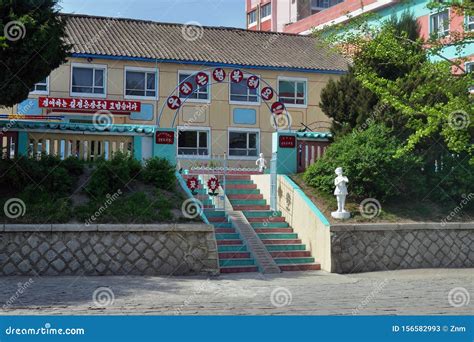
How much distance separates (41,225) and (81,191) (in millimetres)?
1836

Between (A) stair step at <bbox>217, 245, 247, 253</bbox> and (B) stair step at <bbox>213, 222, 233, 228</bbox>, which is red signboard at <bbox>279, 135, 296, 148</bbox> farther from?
(A) stair step at <bbox>217, 245, 247, 253</bbox>

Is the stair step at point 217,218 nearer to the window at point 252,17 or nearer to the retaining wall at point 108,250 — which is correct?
the retaining wall at point 108,250

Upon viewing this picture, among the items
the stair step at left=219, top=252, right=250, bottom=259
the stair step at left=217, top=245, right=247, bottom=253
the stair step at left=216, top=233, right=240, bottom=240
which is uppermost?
the stair step at left=216, top=233, right=240, bottom=240

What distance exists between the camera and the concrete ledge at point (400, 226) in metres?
13.2

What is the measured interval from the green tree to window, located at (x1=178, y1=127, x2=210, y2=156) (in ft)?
51.7

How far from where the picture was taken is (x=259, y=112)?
98.0 ft

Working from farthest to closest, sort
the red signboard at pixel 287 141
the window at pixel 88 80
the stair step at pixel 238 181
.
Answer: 1. the window at pixel 88 80
2. the stair step at pixel 238 181
3. the red signboard at pixel 287 141

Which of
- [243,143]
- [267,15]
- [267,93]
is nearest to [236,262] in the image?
[267,93]

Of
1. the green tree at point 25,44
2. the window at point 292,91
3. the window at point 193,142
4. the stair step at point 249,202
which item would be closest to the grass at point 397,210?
the stair step at point 249,202

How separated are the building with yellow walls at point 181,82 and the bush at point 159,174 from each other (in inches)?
438

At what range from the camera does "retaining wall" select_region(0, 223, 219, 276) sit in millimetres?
11305

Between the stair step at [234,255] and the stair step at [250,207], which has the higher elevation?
the stair step at [250,207]

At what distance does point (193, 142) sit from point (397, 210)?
15.6 metres

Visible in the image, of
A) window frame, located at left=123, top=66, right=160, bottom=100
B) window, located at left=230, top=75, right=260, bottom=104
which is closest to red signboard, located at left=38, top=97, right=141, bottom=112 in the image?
window frame, located at left=123, top=66, right=160, bottom=100
